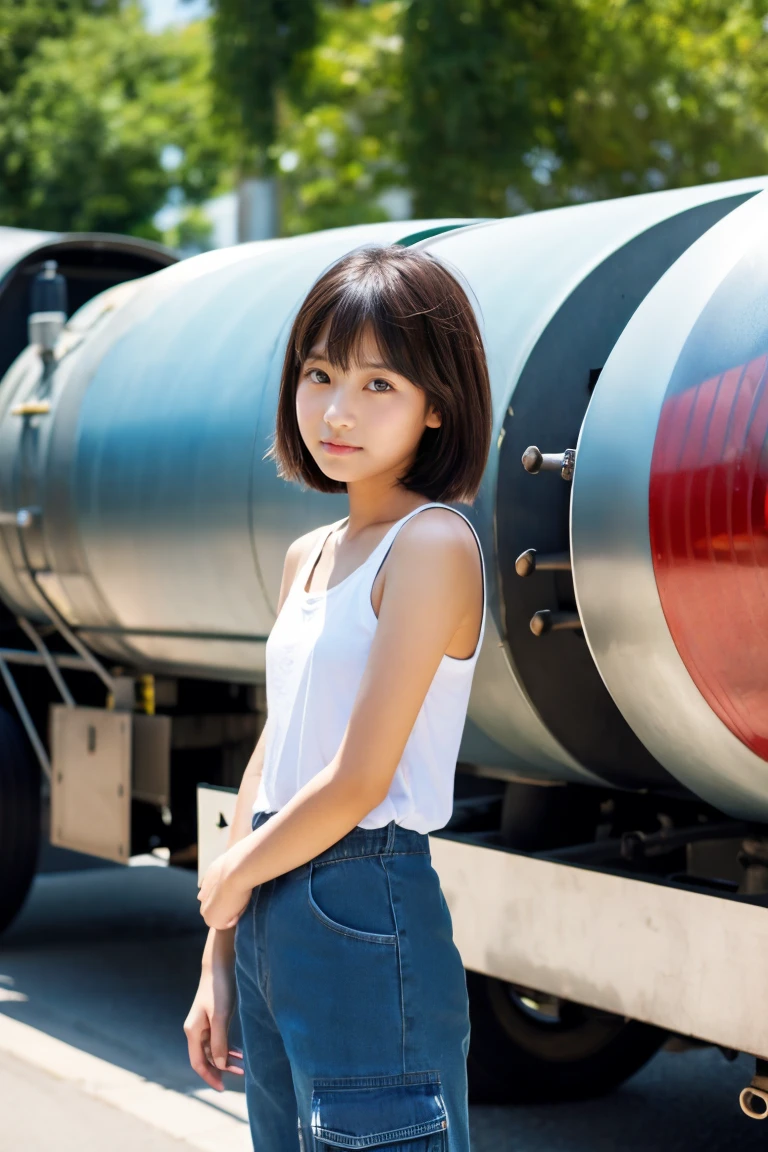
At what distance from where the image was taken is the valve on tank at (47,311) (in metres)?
5.76

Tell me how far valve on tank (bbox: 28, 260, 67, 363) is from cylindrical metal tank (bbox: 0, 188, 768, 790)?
0.29ft

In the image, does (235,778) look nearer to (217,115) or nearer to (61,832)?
(61,832)

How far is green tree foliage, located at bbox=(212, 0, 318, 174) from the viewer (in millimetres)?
14453

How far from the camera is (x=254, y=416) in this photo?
436 centimetres

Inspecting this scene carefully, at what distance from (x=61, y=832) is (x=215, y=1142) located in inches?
68.9

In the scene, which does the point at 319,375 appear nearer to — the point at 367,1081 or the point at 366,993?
the point at 366,993

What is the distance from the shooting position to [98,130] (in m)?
21.9

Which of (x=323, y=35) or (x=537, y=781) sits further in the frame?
(x=323, y=35)

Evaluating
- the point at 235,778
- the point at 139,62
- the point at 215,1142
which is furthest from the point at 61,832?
the point at 139,62

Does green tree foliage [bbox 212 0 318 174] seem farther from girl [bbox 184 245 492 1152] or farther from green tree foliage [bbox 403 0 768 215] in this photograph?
girl [bbox 184 245 492 1152]

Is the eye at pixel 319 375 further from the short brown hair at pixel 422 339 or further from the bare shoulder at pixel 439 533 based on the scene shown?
the bare shoulder at pixel 439 533

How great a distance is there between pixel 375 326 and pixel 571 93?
13257mm

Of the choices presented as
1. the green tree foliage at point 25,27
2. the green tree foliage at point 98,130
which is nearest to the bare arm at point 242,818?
the green tree foliage at point 98,130

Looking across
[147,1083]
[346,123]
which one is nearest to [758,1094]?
[147,1083]
